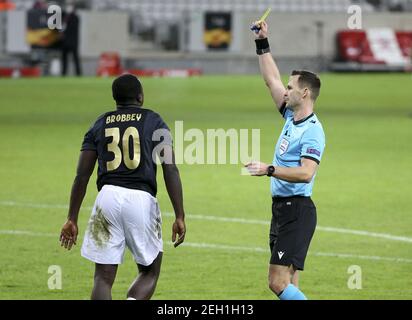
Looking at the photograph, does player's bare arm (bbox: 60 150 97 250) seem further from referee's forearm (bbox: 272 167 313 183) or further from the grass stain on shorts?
referee's forearm (bbox: 272 167 313 183)

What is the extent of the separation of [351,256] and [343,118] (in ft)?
55.0

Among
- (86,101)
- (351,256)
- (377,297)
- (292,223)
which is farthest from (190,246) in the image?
(86,101)

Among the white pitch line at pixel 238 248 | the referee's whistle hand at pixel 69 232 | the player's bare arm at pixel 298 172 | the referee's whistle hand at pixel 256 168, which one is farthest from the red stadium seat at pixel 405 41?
the referee's whistle hand at pixel 256 168

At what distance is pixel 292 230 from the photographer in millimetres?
9602

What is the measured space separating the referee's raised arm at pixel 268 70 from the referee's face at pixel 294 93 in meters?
0.63

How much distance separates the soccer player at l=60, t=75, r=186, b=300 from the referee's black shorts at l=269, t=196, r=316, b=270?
88 centimetres

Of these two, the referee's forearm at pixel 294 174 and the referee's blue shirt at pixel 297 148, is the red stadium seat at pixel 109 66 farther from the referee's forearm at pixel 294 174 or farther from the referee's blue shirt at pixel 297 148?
the referee's forearm at pixel 294 174

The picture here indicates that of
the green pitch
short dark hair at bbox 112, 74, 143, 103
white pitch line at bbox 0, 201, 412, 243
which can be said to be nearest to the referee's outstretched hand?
short dark hair at bbox 112, 74, 143, 103

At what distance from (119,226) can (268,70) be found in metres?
2.25

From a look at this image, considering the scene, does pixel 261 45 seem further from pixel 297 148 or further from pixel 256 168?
pixel 256 168

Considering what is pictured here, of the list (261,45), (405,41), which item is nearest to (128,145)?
(261,45)
